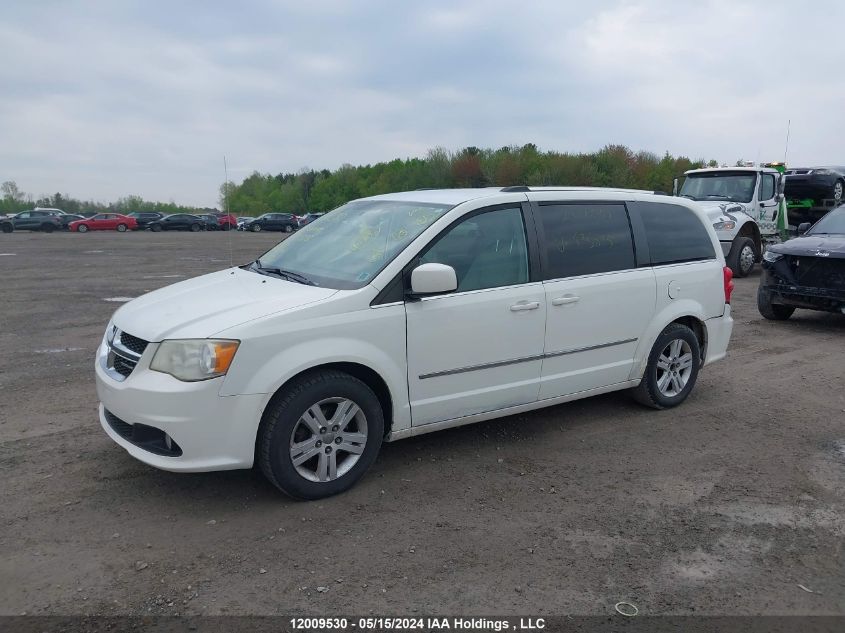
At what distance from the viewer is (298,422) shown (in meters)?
3.99

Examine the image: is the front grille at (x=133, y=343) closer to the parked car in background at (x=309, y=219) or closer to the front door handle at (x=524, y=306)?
the parked car in background at (x=309, y=219)

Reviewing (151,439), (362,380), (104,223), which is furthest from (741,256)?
(104,223)

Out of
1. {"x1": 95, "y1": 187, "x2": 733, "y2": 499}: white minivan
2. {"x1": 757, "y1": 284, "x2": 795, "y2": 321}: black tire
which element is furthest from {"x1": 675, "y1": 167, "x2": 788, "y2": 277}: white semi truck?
{"x1": 95, "y1": 187, "x2": 733, "y2": 499}: white minivan

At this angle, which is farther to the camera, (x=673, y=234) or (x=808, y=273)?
(x=808, y=273)

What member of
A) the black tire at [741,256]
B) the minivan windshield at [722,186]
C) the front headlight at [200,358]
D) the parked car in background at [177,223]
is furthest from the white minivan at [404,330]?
the parked car in background at [177,223]

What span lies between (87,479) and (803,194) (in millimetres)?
19798

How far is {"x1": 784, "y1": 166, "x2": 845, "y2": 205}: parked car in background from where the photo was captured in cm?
1880

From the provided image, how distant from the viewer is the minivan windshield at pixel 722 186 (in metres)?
15.1

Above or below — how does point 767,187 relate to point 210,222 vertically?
above

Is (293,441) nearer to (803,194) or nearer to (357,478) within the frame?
(357,478)

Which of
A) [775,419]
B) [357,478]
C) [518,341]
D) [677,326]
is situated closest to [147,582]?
[357,478]

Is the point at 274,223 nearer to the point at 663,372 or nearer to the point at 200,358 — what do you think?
the point at 663,372

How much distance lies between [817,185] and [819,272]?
1148 centimetres

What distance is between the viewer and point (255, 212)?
340ft
